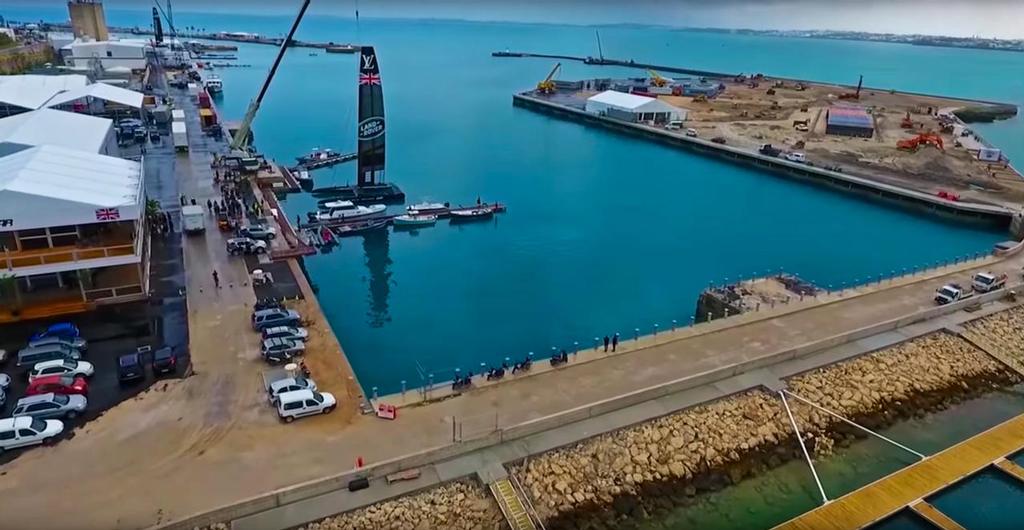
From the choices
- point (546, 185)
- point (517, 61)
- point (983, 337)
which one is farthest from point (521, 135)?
point (517, 61)

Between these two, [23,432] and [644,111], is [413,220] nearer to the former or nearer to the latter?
[23,432]

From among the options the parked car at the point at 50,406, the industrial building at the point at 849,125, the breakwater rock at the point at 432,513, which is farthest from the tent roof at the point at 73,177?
the industrial building at the point at 849,125

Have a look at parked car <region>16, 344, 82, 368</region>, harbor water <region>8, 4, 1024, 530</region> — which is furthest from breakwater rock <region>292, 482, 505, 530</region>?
parked car <region>16, 344, 82, 368</region>

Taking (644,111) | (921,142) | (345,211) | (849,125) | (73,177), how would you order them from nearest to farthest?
(73,177), (345,211), (921,142), (849,125), (644,111)

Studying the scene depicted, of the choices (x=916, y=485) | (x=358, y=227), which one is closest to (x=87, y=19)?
(x=358, y=227)

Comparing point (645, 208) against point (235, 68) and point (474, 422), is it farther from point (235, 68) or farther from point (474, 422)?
point (235, 68)

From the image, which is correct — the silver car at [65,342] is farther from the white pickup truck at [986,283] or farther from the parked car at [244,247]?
the white pickup truck at [986,283]
